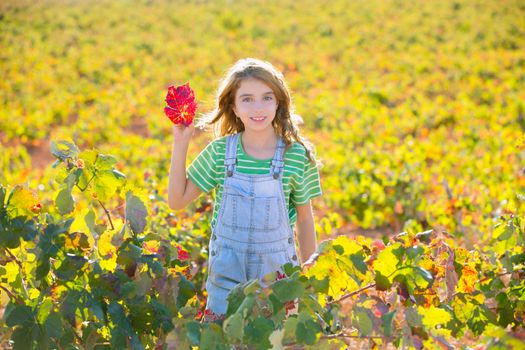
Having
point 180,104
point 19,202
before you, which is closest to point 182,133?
point 180,104

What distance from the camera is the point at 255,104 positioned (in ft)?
7.68

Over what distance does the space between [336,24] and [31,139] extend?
11.1 metres

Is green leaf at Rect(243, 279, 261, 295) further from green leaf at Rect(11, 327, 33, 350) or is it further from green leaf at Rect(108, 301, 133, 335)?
green leaf at Rect(11, 327, 33, 350)

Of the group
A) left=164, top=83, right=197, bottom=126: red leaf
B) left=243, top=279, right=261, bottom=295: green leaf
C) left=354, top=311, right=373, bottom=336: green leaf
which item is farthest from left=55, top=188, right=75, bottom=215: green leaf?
left=354, top=311, right=373, bottom=336: green leaf

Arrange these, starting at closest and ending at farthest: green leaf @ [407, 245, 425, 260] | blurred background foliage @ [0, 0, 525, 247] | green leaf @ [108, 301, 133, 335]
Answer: green leaf @ [407, 245, 425, 260] → green leaf @ [108, 301, 133, 335] → blurred background foliage @ [0, 0, 525, 247]

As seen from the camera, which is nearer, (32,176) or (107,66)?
(32,176)

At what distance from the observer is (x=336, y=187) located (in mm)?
5516

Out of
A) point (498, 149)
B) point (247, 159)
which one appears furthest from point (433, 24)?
point (247, 159)

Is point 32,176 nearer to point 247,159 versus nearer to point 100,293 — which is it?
point 247,159

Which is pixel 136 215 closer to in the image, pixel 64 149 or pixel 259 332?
pixel 64 149

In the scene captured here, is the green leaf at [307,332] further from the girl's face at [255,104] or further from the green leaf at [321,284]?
the girl's face at [255,104]

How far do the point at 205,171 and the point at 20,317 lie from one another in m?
0.87

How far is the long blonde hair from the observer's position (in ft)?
7.77

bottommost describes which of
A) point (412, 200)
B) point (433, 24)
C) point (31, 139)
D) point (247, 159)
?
point (247, 159)
